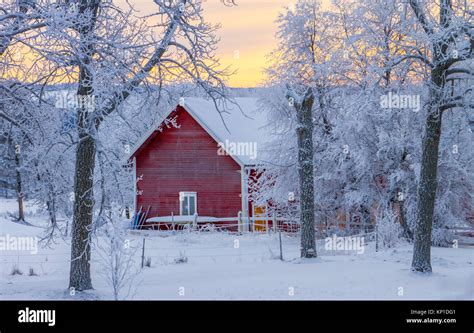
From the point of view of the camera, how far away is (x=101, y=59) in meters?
12.4

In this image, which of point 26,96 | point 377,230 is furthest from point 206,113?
point 26,96

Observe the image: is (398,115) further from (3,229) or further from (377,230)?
(3,229)

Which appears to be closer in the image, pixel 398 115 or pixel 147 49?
pixel 147 49

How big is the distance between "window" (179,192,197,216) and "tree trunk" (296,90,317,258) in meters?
14.7

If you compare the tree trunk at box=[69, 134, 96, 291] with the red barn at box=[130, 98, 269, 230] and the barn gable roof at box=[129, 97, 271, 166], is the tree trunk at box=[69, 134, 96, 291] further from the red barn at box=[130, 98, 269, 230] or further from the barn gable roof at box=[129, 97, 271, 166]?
the red barn at box=[130, 98, 269, 230]

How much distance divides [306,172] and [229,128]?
1440 cm

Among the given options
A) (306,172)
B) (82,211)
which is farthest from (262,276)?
(82,211)

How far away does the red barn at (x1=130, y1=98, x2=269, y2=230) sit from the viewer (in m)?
33.2

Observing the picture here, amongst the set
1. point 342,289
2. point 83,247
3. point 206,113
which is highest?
point 206,113

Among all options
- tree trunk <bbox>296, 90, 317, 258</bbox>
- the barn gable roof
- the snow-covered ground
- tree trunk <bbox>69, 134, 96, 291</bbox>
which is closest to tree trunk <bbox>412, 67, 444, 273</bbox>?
the snow-covered ground

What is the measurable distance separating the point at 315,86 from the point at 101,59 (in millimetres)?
18238

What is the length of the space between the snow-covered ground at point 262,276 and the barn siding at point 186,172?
7683mm

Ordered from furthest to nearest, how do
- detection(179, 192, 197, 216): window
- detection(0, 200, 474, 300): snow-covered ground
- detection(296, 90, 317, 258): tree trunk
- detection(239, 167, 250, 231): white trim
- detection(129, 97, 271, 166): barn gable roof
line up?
detection(179, 192, 197, 216): window
detection(239, 167, 250, 231): white trim
detection(129, 97, 271, 166): barn gable roof
detection(296, 90, 317, 258): tree trunk
detection(0, 200, 474, 300): snow-covered ground

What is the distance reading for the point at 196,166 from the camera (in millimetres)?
34375
